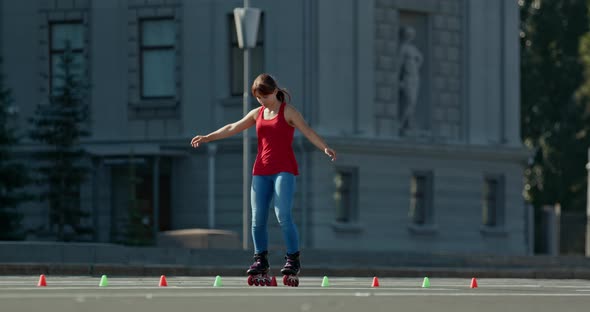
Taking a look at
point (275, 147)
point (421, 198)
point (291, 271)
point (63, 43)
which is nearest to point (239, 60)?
point (63, 43)

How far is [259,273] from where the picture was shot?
16.1m

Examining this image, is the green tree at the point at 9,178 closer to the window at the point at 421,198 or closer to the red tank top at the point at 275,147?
the window at the point at 421,198

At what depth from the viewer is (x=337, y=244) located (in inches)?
1777

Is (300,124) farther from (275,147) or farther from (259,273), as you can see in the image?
(259,273)

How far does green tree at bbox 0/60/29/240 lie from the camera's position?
139 ft

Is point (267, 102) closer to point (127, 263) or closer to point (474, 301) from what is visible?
point (474, 301)

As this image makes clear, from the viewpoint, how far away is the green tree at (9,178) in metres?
42.3

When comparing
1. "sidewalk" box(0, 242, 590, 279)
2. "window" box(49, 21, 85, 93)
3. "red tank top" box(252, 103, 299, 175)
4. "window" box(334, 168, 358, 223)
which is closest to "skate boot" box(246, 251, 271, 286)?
"red tank top" box(252, 103, 299, 175)

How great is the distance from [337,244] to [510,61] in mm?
8508

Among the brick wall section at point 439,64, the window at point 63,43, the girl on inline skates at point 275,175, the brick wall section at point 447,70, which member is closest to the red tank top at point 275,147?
the girl on inline skates at point 275,175

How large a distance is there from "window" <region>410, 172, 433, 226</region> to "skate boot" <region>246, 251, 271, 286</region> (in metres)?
31.8

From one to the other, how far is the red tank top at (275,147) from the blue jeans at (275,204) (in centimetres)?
7

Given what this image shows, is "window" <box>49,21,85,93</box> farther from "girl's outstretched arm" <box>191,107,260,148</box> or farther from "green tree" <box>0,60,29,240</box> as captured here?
"girl's outstretched arm" <box>191,107,260,148</box>

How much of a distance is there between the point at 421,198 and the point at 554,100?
64.7 feet
